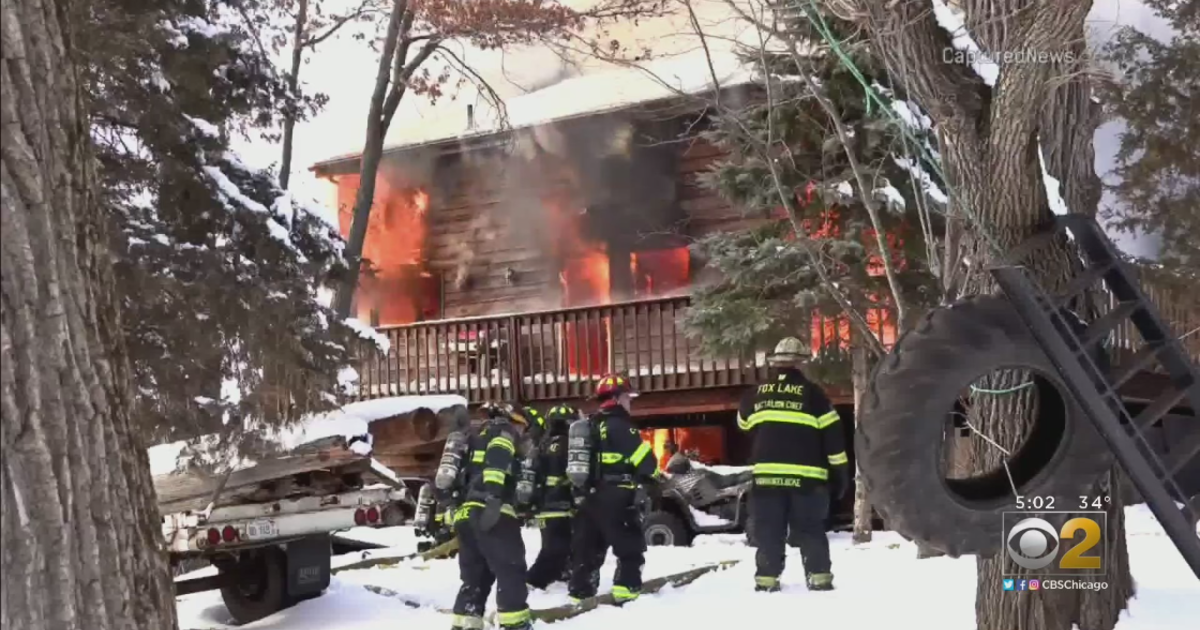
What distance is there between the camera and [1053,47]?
4992 mm

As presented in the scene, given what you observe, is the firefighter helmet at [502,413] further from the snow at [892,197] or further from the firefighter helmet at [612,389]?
the snow at [892,197]

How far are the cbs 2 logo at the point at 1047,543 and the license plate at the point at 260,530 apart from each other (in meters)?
5.97

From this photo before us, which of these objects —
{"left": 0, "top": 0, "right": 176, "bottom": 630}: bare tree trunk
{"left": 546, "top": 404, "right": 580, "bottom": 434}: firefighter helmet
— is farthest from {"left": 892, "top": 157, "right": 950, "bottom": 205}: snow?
{"left": 0, "top": 0, "right": 176, "bottom": 630}: bare tree trunk

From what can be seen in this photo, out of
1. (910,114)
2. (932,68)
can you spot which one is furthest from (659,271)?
(932,68)

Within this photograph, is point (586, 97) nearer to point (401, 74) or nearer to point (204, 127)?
point (401, 74)

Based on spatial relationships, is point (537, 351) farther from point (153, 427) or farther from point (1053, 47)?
point (1053, 47)

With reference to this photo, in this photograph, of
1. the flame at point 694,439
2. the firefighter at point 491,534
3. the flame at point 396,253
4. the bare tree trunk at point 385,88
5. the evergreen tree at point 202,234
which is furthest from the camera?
the flame at point 396,253

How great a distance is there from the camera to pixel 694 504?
13680 mm

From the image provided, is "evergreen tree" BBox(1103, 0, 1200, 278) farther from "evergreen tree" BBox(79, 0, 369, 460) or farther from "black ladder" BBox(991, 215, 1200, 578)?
"evergreen tree" BBox(79, 0, 369, 460)

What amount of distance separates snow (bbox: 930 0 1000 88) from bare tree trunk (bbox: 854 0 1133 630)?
0.03 m

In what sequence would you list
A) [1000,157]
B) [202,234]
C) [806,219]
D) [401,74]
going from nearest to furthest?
[1000,157] → [202,234] → [806,219] → [401,74]

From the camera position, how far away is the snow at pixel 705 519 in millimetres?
13422

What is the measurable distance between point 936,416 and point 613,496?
12.7ft

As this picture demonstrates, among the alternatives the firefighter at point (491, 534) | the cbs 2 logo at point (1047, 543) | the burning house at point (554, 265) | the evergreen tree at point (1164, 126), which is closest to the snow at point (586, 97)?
the burning house at point (554, 265)
